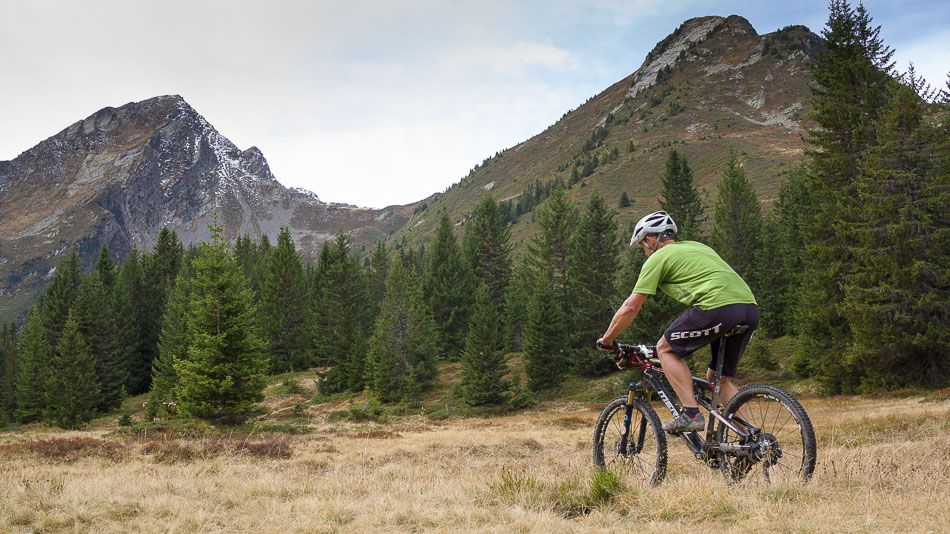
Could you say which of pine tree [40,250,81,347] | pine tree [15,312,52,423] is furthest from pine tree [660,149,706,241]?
pine tree [40,250,81,347]

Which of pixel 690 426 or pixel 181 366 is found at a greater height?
pixel 690 426

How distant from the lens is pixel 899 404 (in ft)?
50.5

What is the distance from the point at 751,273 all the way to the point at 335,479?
134 feet

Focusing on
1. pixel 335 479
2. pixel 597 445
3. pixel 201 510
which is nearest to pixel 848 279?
pixel 597 445

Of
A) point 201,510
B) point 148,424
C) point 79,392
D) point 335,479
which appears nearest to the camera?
point 201,510

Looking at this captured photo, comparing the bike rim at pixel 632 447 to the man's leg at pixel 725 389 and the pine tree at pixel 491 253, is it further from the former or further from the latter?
the pine tree at pixel 491 253

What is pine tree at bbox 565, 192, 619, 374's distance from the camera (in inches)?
1372

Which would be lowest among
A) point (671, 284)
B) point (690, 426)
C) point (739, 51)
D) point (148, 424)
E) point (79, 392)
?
point (79, 392)

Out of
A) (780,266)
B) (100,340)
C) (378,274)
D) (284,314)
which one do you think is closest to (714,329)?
(780,266)

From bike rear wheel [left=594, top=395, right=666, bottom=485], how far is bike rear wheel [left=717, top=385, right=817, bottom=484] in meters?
0.57

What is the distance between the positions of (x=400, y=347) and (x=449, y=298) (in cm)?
1161

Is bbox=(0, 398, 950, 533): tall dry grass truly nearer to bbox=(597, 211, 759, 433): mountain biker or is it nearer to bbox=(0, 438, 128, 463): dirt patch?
bbox=(597, 211, 759, 433): mountain biker

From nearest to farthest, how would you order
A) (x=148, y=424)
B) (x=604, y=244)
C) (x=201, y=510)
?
1. (x=201, y=510)
2. (x=148, y=424)
3. (x=604, y=244)

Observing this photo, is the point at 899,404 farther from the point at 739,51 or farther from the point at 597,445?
the point at 739,51
